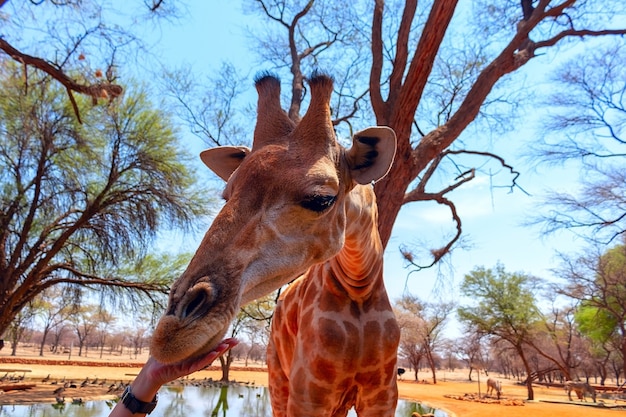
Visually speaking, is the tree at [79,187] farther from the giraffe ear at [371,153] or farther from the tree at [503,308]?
the tree at [503,308]

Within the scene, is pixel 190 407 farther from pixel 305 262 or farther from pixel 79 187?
pixel 305 262

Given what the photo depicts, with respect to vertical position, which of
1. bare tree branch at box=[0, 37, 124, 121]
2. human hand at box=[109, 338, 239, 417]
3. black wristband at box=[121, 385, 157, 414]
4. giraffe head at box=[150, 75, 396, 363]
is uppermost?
bare tree branch at box=[0, 37, 124, 121]

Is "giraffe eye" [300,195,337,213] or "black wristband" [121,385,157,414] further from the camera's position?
"giraffe eye" [300,195,337,213]

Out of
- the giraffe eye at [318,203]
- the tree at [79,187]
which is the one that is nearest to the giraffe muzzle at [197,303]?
the giraffe eye at [318,203]

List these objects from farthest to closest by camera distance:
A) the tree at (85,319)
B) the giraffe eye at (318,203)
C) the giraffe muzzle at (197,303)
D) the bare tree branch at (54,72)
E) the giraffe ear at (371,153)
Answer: the tree at (85,319) → the bare tree branch at (54,72) → the giraffe ear at (371,153) → the giraffe eye at (318,203) → the giraffe muzzle at (197,303)

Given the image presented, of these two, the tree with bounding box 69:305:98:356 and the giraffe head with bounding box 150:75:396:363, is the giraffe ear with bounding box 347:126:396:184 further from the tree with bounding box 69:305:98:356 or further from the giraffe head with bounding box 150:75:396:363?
the tree with bounding box 69:305:98:356

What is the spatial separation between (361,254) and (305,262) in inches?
30.5

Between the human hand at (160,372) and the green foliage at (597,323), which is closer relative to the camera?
the human hand at (160,372)

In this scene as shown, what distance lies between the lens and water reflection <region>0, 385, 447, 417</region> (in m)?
13.7

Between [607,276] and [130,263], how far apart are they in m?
22.1

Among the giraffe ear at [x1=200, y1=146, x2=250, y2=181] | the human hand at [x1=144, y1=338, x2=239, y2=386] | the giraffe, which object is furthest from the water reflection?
the human hand at [x1=144, y1=338, x2=239, y2=386]

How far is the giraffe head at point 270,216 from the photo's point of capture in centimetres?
138

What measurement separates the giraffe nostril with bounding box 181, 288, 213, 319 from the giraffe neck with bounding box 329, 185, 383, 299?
1.27m

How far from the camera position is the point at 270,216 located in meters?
1.81
